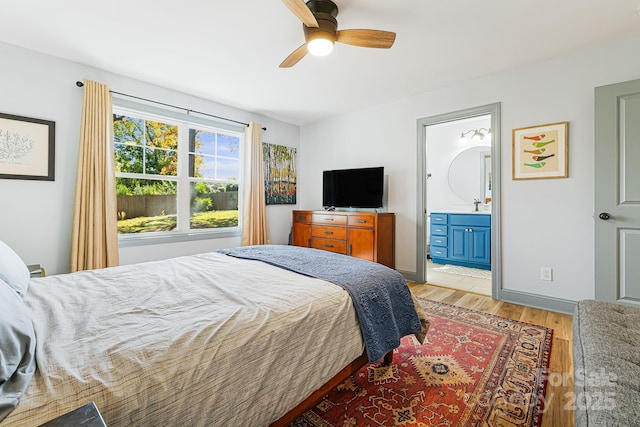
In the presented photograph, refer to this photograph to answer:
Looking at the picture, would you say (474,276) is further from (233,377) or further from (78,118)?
(78,118)

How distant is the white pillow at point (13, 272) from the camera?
4.10 ft

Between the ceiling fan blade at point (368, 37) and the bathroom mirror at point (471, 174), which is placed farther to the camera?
the bathroom mirror at point (471, 174)

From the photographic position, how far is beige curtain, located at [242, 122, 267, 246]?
164 inches

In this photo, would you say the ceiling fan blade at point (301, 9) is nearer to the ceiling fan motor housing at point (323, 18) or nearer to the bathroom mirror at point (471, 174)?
the ceiling fan motor housing at point (323, 18)

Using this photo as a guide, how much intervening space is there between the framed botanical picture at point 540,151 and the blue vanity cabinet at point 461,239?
146 cm

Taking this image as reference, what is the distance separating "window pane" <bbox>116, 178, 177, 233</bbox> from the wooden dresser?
6.02 feet

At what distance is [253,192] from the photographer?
165 inches

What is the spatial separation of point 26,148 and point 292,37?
2.59m

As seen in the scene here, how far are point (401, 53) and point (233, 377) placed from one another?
2.85 metres

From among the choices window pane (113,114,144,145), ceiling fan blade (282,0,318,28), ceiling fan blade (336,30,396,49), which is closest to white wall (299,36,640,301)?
ceiling fan blade (336,30,396,49)

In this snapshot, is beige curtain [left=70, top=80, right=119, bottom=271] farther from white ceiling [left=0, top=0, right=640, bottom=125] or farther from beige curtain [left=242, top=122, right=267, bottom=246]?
beige curtain [left=242, top=122, right=267, bottom=246]

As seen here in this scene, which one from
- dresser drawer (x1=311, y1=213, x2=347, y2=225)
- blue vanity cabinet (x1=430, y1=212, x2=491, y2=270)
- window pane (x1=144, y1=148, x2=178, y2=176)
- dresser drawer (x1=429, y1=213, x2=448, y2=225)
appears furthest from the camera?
dresser drawer (x1=429, y1=213, x2=448, y2=225)

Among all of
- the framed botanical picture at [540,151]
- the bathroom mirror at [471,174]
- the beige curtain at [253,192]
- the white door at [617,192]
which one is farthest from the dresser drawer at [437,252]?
the beige curtain at [253,192]

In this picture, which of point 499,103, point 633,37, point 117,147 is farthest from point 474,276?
point 117,147
